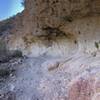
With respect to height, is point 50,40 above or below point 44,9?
below

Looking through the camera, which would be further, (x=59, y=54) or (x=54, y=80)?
(x=59, y=54)

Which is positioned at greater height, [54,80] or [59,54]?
[59,54]

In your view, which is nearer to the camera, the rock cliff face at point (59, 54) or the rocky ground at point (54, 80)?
the rocky ground at point (54, 80)

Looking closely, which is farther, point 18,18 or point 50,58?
point 18,18

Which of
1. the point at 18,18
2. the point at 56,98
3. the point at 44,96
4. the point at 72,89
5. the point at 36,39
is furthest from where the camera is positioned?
the point at 18,18

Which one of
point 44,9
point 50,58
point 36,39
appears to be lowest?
point 50,58

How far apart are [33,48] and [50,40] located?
1287 mm

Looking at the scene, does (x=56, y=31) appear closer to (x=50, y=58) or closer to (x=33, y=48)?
(x=50, y=58)

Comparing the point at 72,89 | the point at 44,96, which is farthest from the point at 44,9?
the point at 72,89

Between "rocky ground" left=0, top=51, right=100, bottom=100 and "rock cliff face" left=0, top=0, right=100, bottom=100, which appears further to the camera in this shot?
"rock cliff face" left=0, top=0, right=100, bottom=100

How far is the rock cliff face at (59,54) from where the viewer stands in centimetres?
600

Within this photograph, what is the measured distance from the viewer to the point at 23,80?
→ 8328mm

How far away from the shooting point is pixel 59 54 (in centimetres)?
862

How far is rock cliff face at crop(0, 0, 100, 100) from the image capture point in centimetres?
600
